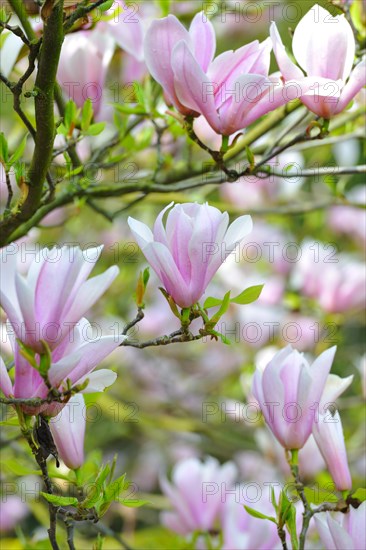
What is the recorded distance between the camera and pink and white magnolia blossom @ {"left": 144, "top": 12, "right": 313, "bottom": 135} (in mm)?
702

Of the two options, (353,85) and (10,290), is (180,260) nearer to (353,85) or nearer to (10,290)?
(10,290)

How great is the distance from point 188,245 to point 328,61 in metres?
0.25

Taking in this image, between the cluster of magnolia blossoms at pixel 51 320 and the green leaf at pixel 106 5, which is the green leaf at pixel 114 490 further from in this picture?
the green leaf at pixel 106 5

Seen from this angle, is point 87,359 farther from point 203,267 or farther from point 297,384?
point 297,384

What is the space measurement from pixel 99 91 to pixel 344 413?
58.4 inches

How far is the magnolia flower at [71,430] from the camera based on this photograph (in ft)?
2.21

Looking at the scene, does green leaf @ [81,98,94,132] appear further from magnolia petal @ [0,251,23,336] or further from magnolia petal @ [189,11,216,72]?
magnolia petal @ [0,251,23,336]

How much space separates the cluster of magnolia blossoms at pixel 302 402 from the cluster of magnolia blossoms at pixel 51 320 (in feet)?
0.65

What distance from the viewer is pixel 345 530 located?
698 millimetres

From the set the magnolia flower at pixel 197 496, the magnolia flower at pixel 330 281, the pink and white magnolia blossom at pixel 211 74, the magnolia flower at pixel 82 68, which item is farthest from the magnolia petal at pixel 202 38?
the magnolia flower at pixel 330 281

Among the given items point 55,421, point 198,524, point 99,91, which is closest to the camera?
point 55,421

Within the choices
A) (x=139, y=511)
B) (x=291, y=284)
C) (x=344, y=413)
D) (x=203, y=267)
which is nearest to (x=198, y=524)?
(x=203, y=267)

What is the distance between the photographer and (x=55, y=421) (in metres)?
0.67

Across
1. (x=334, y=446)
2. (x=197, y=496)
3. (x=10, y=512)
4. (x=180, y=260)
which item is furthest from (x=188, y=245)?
(x=10, y=512)
